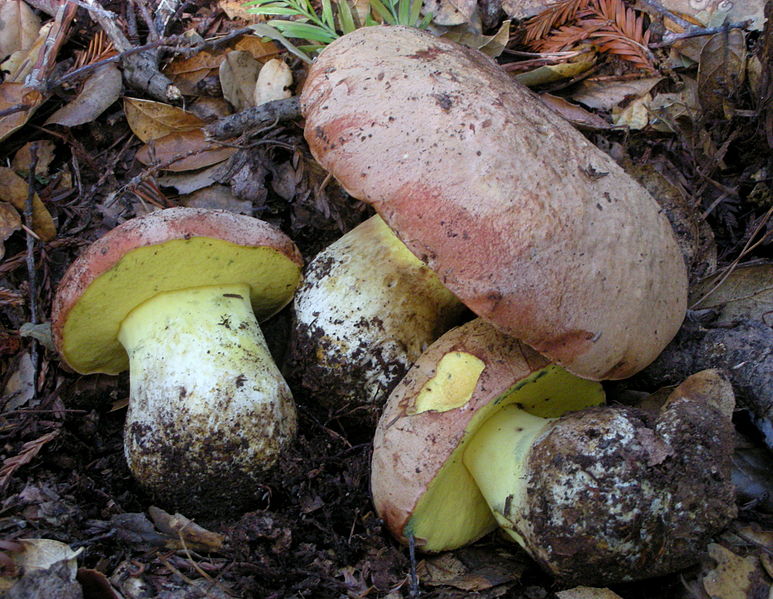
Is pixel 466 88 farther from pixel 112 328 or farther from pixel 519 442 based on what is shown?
pixel 112 328

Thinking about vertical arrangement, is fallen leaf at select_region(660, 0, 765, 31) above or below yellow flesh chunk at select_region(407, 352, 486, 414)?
above

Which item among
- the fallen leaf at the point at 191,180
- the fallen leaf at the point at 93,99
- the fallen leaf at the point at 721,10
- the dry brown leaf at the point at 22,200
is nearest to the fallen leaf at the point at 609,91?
the fallen leaf at the point at 721,10

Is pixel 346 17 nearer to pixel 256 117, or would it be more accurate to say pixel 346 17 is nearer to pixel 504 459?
pixel 256 117

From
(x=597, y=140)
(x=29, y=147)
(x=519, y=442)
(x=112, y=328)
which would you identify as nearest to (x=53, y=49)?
(x=29, y=147)

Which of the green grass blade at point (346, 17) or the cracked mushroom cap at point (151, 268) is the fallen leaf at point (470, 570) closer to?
the cracked mushroom cap at point (151, 268)

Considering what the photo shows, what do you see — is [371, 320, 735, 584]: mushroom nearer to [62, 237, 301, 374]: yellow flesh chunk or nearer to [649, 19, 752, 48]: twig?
[62, 237, 301, 374]: yellow flesh chunk

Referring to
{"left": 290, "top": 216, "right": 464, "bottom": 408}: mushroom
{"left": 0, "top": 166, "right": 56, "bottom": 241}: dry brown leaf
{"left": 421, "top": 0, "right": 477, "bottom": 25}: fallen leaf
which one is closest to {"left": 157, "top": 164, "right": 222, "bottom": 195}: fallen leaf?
{"left": 0, "top": 166, "right": 56, "bottom": 241}: dry brown leaf

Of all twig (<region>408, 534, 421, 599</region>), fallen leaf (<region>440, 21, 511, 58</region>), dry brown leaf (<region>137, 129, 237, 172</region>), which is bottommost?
twig (<region>408, 534, 421, 599</region>)
